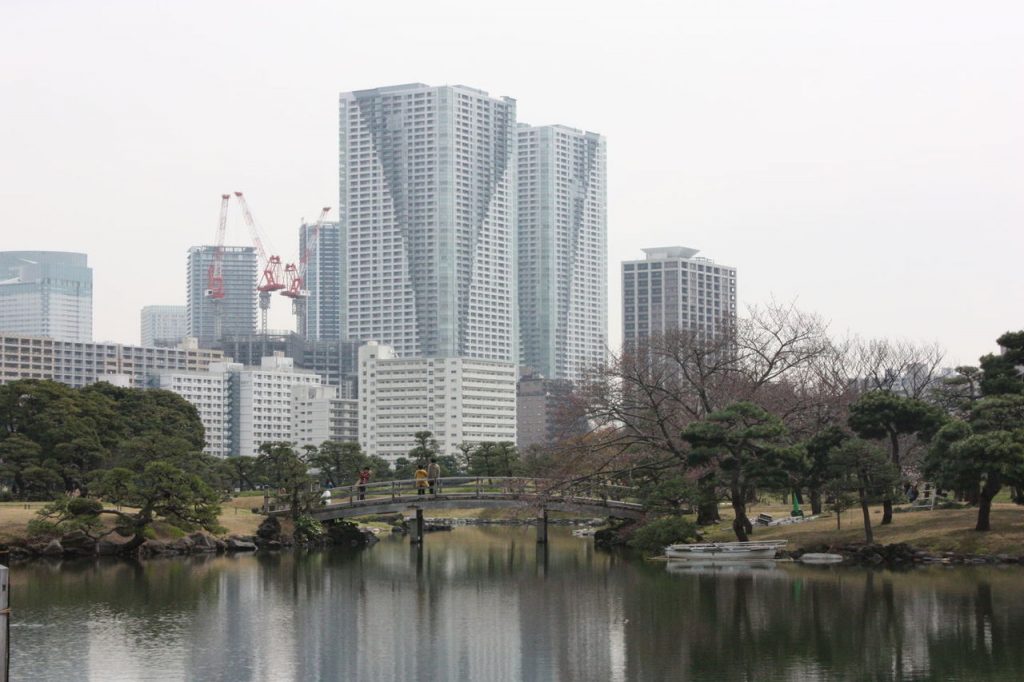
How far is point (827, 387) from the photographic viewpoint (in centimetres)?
6562

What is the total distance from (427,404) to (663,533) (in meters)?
132

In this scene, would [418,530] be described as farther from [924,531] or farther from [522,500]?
[924,531]

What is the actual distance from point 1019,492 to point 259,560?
27194 mm

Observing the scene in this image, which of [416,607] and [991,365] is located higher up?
[991,365]

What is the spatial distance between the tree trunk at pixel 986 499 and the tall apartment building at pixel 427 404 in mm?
136410

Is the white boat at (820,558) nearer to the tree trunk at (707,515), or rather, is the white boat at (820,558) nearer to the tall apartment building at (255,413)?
the tree trunk at (707,515)

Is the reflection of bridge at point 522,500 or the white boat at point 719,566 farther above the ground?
the reflection of bridge at point 522,500

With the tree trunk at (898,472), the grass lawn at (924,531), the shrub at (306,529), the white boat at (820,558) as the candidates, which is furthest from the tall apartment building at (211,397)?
the white boat at (820,558)

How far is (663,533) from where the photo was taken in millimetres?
49000

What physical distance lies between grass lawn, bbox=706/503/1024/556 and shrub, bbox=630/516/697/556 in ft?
3.85

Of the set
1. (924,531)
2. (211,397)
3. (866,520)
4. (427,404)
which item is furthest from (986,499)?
(211,397)

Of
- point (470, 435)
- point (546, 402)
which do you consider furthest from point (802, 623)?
point (546, 402)

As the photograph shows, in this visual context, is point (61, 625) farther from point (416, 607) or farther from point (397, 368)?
point (397, 368)

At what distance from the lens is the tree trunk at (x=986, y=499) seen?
41281mm
